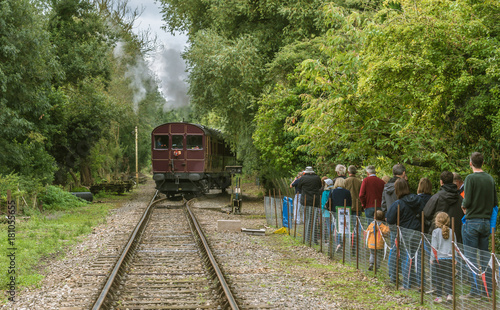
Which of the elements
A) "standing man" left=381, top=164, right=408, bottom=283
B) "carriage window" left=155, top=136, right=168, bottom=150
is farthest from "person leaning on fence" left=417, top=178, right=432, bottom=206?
"carriage window" left=155, top=136, right=168, bottom=150

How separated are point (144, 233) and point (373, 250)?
721cm

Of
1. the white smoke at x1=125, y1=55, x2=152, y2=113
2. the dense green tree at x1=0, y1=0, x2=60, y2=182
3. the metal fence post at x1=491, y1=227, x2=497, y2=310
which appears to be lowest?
the metal fence post at x1=491, y1=227, x2=497, y2=310

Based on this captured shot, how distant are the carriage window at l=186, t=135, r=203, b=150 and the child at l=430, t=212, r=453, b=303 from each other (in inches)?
770

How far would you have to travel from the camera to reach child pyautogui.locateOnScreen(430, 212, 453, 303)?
6855 mm

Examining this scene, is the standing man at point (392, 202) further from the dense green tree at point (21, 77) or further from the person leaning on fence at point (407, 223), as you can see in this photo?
the dense green tree at point (21, 77)

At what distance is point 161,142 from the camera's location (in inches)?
1043

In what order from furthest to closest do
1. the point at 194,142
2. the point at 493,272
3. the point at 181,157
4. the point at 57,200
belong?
the point at 194,142, the point at 181,157, the point at 57,200, the point at 493,272

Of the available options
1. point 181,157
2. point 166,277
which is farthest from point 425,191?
point 181,157

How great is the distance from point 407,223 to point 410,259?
24.2 inches

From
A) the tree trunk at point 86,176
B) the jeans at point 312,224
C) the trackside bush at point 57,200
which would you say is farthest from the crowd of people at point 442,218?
the tree trunk at point 86,176

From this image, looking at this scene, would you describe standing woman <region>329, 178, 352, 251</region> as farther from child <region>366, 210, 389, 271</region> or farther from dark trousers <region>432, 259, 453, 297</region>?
dark trousers <region>432, 259, 453, 297</region>

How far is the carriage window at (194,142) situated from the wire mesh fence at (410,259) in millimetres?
14471

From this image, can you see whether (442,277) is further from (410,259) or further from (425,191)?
(425,191)

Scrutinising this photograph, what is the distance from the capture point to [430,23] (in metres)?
8.58
